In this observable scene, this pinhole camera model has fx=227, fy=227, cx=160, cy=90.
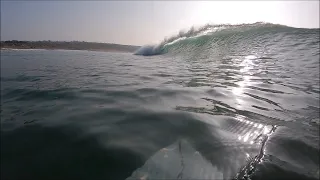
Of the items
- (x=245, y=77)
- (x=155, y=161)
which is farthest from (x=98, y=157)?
(x=245, y=77)

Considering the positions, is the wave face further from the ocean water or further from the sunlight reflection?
the sunlight reflection

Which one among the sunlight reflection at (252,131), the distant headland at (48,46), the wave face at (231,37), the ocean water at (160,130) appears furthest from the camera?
the distant headland at (48,46)

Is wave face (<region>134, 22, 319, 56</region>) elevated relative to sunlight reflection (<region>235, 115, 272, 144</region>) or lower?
elevated

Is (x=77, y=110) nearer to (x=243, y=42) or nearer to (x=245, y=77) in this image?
(x=245, y=77)

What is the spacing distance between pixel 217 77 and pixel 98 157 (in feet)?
15.0

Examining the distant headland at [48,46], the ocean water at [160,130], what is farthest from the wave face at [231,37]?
the distant headland at [48,46]

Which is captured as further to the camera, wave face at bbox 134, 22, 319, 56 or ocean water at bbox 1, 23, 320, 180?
wave face at bbox 134, 22, 319, 56

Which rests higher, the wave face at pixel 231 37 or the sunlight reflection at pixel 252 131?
the wave face at pixel 231 37

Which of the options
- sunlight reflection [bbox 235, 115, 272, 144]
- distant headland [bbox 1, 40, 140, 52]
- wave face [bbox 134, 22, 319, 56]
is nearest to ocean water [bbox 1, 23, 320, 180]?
sunlight reflection [bbox 235, 115, 272, 144]

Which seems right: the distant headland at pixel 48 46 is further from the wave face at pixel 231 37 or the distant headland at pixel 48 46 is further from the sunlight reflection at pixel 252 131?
the sunlight reflection at pixel 252 131

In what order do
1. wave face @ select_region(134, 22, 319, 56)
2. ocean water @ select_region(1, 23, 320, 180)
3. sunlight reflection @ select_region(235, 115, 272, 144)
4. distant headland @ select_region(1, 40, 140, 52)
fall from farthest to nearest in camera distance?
1. distant headland @ select_region(1, 40, 140, 52)
2. wave face @ select_region(134, 22, 319, 56)
3. sunlight reflection @ select_region(235, 115, 272, 144)
4. ocean water @ select_region(1, 23, 320, 180)

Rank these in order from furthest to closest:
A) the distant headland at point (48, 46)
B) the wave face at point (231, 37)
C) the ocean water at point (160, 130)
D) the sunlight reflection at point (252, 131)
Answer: the distant headland at point (48, 46) → the wave face at point (231, 37) → the sunlight reflection at point (252, 131) → the ocean water at point (160, 130)

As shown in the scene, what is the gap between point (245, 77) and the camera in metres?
6.03

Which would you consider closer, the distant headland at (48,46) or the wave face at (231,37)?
the wave face at (231,37)
